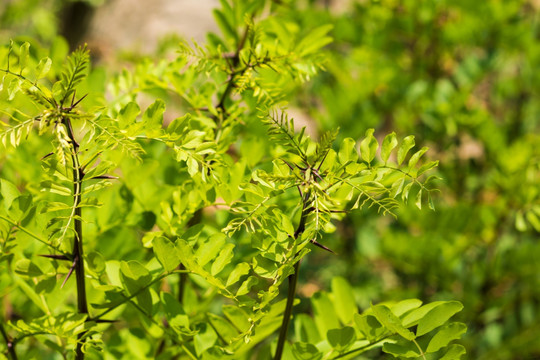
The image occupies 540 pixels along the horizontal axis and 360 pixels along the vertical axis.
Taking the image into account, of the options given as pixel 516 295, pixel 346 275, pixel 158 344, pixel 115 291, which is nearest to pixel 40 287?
pixel 115 291

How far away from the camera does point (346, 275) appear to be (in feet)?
5.49

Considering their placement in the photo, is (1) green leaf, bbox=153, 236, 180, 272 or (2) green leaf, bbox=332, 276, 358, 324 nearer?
(1) green leaf, bbox=153, 236, 180, 272

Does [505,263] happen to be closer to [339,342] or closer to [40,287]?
[339,342]

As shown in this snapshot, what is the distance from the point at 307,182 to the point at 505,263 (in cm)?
118

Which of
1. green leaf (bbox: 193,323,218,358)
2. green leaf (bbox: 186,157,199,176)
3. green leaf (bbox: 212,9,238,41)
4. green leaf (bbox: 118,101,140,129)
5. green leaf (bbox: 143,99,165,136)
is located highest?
green leaf (bbox: 212,9,238,41)

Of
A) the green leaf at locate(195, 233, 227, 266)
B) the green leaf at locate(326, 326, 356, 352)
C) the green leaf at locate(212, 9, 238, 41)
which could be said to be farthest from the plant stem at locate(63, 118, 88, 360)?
the green leaf at locate(212, 9, 238, 41)

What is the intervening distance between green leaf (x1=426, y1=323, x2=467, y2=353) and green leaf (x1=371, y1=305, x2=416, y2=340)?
0.09 ft

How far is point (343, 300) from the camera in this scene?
0.72 m

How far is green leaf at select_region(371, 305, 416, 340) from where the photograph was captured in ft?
1.70

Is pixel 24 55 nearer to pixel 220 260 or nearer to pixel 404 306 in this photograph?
pixel 220 260

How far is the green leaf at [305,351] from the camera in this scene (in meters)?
0.56

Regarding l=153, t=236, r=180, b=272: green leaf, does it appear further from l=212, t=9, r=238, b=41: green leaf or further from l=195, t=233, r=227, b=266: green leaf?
l=212, t=9, r=238, b=41: green leaf

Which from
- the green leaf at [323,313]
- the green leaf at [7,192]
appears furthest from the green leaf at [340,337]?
the green leaf at [7,192]

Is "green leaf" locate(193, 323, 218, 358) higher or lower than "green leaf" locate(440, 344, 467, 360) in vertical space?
higher
